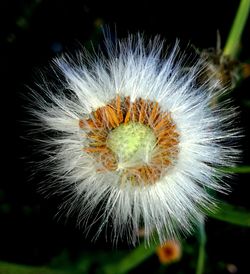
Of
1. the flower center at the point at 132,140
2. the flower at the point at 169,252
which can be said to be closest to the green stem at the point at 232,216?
the flower center at the point at 132,140

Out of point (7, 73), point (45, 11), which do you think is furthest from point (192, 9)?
point (7, 73)

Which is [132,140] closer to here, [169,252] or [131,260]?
[131,260]

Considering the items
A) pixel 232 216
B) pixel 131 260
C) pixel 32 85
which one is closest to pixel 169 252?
pixel 131 260

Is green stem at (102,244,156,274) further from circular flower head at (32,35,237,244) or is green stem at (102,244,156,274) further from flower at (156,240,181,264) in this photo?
circular flower head at (32,35,237,244)

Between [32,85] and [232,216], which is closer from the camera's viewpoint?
[232,216]

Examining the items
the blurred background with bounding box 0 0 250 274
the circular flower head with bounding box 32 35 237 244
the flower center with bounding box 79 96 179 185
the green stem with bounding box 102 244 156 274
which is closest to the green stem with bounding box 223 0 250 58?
the blurred background with bounding box 0 0 250 274

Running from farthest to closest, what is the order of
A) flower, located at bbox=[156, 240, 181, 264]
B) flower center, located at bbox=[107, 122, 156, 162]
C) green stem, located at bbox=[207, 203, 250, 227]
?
1. flower, located at bbox=[156, 240, 181, 264]
2. green stem, located at bbox=[207, 203, 250, 227]
3. flower center, located at bbox=[107, 122, 156, 162]

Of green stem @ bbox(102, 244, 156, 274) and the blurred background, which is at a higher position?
the blurred background
